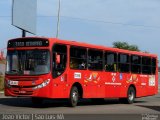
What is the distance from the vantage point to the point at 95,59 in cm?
2333

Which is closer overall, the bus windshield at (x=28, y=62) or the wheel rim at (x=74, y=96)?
the bus windshield at (x=28, y=62)

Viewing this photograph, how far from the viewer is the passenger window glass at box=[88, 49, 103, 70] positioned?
22875 millimetres

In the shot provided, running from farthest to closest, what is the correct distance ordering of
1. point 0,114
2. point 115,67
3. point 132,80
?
point 132,80
point 115,67
point 0,114

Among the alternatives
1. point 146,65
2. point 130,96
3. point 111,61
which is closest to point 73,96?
point 111,61

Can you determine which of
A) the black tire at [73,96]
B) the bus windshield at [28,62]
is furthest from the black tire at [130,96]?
the bus windshield at [28,62]

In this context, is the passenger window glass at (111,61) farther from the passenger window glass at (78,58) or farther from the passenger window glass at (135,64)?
the passenger window glass at (78,58)

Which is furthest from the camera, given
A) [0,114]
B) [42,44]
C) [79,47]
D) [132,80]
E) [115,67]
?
[132,80]

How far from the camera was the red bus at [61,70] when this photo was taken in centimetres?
2012

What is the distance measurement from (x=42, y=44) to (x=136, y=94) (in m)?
8.99

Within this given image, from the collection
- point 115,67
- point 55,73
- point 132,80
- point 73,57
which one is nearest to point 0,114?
point 55,73

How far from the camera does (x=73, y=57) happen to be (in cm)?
2147

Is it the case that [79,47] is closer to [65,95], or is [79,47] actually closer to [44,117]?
[65,95]

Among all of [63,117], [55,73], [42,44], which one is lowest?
[63,117]

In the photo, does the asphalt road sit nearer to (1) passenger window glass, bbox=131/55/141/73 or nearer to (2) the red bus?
(2) the red bus
